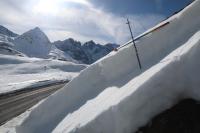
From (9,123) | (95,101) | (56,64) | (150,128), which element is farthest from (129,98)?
(56,64)

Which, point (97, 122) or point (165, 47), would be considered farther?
point (165, 47)

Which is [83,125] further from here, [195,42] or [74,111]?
[195,42]

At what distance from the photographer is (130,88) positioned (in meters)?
5.50

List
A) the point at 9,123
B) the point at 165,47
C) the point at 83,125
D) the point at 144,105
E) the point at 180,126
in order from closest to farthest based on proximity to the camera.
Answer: the point at 180,126, the point at 144,105, the point at 83,125, the point at 165,47, the point at 9,123

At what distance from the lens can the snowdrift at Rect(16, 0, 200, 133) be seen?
4852 mm

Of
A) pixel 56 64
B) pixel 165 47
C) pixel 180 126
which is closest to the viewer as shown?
pixel 180 126

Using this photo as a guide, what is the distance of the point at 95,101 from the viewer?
657 centimetres

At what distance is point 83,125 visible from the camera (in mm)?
5324

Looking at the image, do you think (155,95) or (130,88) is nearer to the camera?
(155,95)

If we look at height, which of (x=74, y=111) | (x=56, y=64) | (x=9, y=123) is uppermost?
(x=74, y=111)

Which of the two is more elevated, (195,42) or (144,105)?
(195,42)

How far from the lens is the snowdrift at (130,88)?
4852mm

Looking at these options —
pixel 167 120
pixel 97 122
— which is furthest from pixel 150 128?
pixel 97 122

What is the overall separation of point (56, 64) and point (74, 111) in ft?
248
